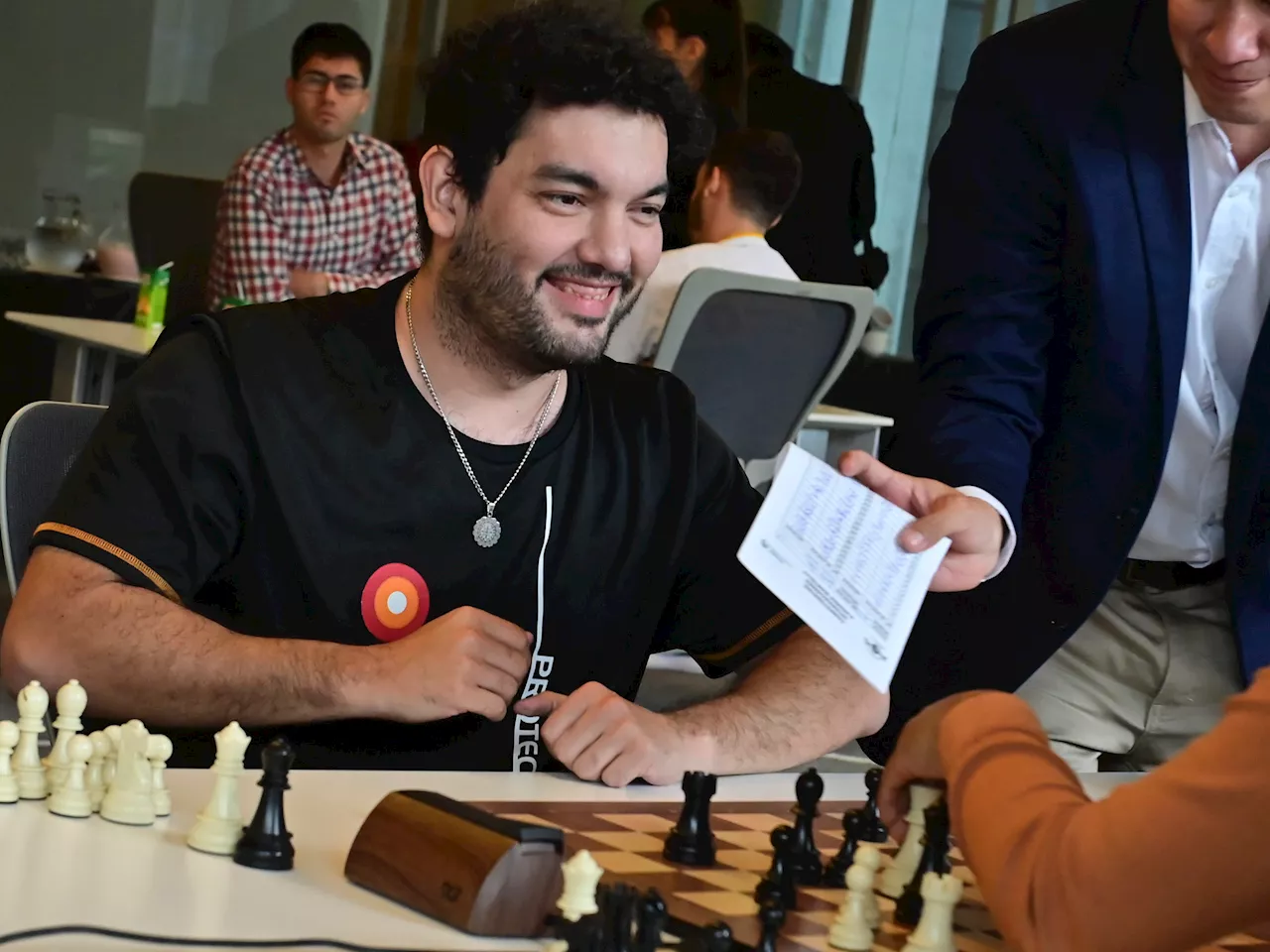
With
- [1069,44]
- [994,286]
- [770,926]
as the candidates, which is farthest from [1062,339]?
[770,926]

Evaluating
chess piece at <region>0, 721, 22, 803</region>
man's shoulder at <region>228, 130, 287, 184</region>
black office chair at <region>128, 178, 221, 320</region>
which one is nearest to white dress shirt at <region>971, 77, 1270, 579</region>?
chess piece at <region>0, 721, 22, 803</region>

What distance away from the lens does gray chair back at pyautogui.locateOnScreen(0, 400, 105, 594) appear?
1843 mm

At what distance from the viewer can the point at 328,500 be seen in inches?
72.3

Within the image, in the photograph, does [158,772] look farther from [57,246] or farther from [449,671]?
[57,246]

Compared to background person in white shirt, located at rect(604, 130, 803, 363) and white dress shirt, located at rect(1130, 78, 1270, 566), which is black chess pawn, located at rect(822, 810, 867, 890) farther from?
background person in white shirt, located at rect(604, 130, 803, 363)

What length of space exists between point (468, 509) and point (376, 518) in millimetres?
101

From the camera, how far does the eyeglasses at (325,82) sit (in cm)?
562

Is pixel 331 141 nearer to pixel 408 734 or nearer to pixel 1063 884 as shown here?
pixel 408 734

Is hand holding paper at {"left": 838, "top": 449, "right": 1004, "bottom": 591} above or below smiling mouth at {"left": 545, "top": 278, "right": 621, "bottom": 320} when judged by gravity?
below

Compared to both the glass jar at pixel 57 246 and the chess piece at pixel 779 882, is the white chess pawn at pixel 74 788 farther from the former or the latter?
the glass jar at pixel 57 246

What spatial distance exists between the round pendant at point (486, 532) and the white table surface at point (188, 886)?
520 mm

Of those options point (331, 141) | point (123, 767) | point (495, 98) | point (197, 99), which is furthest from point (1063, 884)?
point (197, 99)

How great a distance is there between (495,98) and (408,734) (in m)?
0.73

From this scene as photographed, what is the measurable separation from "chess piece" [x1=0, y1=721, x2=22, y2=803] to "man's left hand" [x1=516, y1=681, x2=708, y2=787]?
19.6 inches
